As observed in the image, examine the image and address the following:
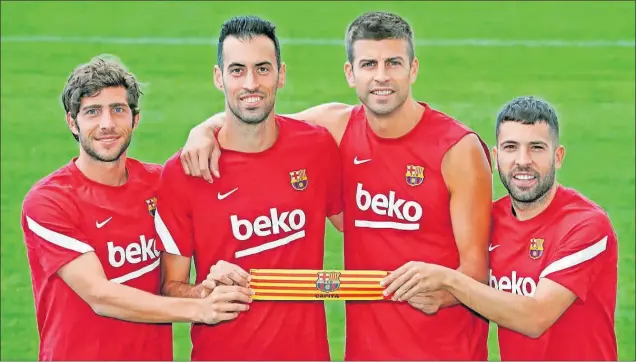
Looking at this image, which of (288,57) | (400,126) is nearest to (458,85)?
(288,57)

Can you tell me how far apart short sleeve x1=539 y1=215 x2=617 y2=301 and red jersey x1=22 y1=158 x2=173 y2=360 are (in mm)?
1927

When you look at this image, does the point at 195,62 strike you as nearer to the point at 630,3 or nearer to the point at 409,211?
the point at 630,3

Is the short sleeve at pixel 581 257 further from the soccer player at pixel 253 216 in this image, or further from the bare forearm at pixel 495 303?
the soccer player at pixel 253 216

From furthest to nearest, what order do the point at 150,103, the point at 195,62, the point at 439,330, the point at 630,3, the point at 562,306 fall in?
the point at 630,3, the point at 195,62, the point at 150,103, the point at 439,330, the point at 562,306

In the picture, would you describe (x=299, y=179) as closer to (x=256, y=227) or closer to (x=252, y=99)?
(x=256, y=227)

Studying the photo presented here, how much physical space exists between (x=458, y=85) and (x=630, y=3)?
19.2 feet

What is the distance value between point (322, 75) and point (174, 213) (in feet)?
36.2

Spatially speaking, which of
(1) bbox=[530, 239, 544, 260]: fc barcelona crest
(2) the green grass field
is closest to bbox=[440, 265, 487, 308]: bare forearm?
(1) bbox=[530, 239, 544, 260]: fc barcelona crest

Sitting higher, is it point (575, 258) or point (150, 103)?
point (150, 103)

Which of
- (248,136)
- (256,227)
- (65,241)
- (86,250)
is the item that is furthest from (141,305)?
(248,136)

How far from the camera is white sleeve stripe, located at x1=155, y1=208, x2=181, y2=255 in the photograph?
6379 millimetres

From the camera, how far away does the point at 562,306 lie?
621 cm

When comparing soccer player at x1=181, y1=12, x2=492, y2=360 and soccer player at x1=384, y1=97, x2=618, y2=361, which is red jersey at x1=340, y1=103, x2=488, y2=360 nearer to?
soccer player at x1=181, y1=12, x2=492, y2=360

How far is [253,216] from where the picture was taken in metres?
6.46
